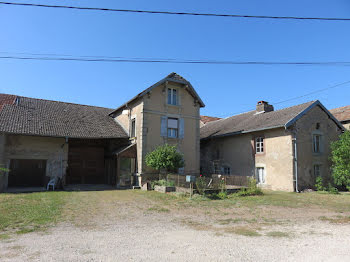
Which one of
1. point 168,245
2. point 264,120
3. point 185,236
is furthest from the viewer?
point 264,120

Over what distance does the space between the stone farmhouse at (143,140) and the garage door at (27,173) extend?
2.3 inches

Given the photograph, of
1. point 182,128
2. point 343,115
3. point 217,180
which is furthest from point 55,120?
point 343,115

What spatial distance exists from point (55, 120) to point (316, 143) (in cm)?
1868

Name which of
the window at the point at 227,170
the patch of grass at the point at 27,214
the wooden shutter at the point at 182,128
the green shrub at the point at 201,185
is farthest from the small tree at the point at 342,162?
the patch of grass at the point at 27,214

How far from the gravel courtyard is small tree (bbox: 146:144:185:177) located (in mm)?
5837

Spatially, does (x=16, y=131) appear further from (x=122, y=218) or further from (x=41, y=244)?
(x=41, y=244)

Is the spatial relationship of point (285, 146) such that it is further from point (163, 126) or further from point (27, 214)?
point (27, 214)

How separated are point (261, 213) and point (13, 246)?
750cm

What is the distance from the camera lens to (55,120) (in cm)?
1712

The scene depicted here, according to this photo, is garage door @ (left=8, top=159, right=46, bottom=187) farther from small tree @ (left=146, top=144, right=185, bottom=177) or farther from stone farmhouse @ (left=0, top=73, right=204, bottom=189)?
small tree @ (left=146, top=144, right=185, bottom=177)

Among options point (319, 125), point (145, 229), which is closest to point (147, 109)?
point (145, 229)

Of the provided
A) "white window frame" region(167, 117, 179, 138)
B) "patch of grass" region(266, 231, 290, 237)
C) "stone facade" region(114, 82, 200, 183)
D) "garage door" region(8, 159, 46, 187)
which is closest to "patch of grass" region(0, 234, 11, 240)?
"patch of grass" region(266, 231, 290, 237)

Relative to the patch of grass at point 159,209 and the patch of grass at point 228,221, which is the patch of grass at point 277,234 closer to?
the patch of grass at point 228,221

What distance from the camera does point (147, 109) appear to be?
1711cm
